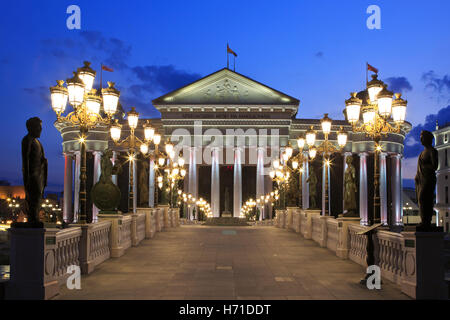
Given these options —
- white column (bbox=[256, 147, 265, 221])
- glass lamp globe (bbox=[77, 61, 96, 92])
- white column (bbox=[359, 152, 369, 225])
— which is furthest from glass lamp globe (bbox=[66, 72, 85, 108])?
white column (bbox=[359, 152, 369, 225])

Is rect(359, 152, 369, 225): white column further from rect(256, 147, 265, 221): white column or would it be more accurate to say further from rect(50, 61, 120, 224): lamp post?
rect(50, 61, 120, 224): lamp post

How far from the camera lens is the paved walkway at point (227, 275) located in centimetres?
1172

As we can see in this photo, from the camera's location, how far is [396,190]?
8662 centimetres

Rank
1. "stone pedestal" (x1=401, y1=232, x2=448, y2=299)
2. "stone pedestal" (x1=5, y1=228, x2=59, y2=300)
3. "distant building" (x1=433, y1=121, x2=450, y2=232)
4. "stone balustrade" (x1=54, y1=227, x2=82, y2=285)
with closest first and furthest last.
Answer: "stone pedestal" (x1=5, y1=228, x2=59, y2=300) → "stone pedestal" (x1=401, y1=232, x2=448, y2=299) → "stone balustrade" (x1=54, y1=227, x2=82, y2=285) → "distant building" (x1=433, y1=121, x2=450, y2=232)

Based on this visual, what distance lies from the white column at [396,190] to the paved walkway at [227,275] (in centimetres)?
6903

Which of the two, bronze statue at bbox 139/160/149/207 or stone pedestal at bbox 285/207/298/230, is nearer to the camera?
bronze statue at bbox 139/160/149/207

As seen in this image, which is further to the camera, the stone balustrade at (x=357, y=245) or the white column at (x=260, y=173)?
the white column at (x=260, y=173)

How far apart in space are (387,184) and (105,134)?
51.6 meters

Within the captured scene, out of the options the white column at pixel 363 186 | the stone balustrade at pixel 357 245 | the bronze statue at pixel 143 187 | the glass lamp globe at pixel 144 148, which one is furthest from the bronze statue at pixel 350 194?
the white column at pixel 363 186

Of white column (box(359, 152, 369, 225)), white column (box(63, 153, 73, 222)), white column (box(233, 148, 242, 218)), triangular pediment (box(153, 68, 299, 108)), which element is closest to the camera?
white column (box(233, 148, 242, 218))

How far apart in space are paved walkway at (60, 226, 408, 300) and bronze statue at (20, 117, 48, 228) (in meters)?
2.08

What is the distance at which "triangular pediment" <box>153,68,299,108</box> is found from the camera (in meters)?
77.9

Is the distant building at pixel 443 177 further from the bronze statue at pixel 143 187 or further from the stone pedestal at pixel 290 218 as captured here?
the bronze statue at pixel 143 187
